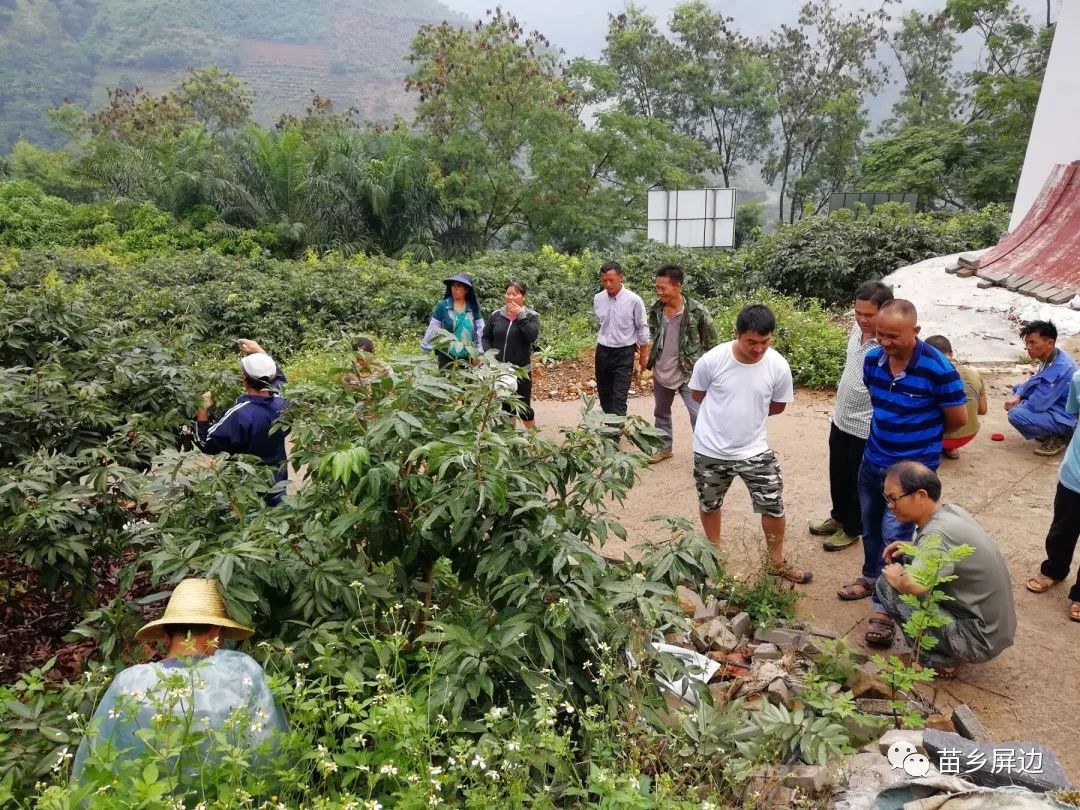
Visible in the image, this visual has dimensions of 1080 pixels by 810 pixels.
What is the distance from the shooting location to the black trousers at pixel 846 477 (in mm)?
4023

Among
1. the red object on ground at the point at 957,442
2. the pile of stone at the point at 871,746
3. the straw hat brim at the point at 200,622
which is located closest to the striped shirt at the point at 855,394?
the red object on ground at the point at 957,442

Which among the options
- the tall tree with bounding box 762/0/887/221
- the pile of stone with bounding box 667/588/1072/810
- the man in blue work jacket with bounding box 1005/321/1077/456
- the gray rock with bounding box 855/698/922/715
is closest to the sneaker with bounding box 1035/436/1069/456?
the man in blue work jacket with bounding box 1005/321/1077/456

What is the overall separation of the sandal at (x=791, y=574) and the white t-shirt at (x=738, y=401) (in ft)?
2.28

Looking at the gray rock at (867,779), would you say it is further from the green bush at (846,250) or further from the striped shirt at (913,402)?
the green bush at (846,250)

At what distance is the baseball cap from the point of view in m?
3.55

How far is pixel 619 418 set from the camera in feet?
8.04

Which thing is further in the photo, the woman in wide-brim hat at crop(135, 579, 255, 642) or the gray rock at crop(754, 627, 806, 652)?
the gray rock at crop(754, 627, 806, 652)

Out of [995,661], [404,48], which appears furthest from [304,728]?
[404,48]

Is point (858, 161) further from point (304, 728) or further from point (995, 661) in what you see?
point (304, 728)

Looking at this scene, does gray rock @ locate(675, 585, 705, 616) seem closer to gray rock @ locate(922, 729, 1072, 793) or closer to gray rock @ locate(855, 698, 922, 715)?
gray rock @ locate(855, 698, 922, 715)

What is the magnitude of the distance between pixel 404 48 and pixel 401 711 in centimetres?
10911

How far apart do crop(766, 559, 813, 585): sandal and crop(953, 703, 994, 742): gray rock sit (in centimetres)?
120

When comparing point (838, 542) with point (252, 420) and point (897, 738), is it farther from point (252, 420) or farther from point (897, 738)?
point (252, 420)

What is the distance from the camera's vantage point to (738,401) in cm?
371
